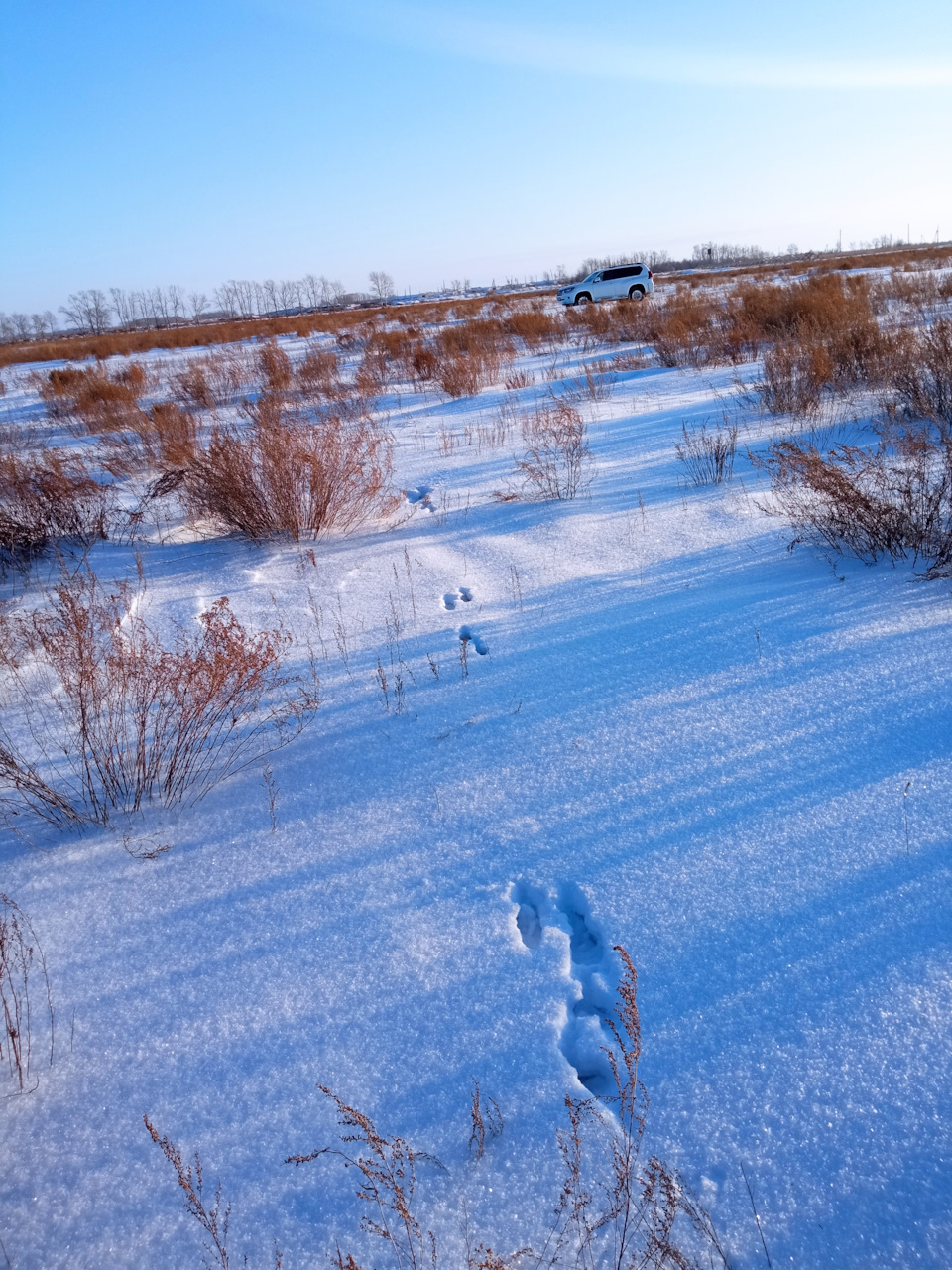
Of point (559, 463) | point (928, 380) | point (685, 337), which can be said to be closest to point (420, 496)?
point (559, 463)

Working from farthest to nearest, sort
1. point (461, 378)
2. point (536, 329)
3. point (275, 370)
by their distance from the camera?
point (536, 329) → point (275, 370) → point (461, 378)

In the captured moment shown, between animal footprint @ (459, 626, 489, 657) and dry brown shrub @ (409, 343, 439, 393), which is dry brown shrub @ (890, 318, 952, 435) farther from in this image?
dry brown shrub @ (409, 343, 439, 393)

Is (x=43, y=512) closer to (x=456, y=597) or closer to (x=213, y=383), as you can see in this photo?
(x=456, y=597)

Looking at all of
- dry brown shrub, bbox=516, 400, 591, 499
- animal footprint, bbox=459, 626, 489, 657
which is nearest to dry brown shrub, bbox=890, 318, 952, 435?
dry brown shrub, bbox=516, 400, 591, 499

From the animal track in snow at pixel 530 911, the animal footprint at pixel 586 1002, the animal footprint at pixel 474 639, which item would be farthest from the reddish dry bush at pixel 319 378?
the animal footprint at pixel 586 1002

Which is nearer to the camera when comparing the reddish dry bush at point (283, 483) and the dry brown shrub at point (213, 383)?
the reddish dry bush at point (283, 483)

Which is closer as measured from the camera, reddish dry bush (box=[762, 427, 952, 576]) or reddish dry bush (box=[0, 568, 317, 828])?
reddish dry bush (box=[0, 568, 317, 828])

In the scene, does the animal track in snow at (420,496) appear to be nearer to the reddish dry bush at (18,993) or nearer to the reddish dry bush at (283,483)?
the reddish dry bush at (283,483)
